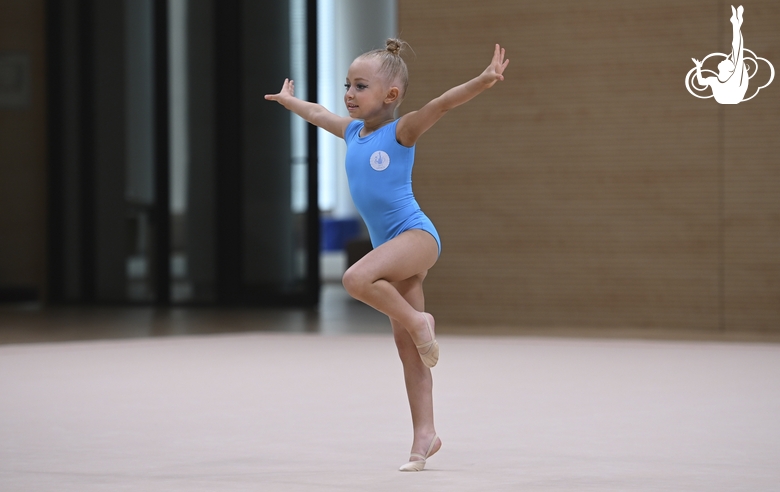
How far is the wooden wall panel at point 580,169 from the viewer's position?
25.2 ft

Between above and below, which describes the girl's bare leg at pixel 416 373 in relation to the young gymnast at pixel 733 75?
below

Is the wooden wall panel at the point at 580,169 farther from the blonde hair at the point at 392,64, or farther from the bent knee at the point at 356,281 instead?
the bent knee at the point at 356,281

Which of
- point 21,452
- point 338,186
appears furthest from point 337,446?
point 338,186

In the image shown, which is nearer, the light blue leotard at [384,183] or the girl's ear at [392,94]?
the light blue leotard at [384,183]

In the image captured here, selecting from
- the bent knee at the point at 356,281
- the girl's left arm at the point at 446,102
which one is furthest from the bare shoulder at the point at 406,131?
the bent knee at the point at 356,281

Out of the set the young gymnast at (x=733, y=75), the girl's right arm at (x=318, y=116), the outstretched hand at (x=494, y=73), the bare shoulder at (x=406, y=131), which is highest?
the young gymnast at (x=733, y=75)

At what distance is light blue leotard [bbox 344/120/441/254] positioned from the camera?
315 centimetres

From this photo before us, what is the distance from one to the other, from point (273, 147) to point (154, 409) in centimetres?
653

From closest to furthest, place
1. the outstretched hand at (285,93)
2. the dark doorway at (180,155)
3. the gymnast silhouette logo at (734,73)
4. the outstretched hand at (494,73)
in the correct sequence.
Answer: the outstretched hand at (494,73) < the outstretched hand at (285,93) < the gymnast silhouette logo at (734,73) < the dark doorway at (180,155)

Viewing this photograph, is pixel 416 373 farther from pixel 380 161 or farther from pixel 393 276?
pixel 380 161

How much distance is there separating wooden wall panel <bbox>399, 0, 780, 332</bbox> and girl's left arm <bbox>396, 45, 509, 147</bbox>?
4988 millimetres

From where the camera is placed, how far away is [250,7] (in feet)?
35.1

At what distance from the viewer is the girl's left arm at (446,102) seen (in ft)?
9.52

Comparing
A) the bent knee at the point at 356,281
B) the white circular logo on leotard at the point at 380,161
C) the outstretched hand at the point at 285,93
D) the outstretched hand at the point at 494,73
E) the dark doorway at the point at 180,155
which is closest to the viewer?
the outstretched hand at the point at 494,73
